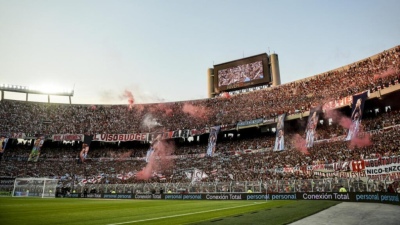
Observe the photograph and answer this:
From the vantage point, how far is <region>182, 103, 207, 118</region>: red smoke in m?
62.9

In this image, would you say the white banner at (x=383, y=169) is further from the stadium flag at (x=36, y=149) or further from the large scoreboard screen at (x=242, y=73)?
the stadium flag at (x=36, y=149)

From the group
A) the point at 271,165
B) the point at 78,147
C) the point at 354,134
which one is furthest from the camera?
the point at 78,147

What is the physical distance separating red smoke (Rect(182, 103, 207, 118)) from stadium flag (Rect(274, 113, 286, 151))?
1879 centimetres

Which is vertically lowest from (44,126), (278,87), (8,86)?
(44,126)

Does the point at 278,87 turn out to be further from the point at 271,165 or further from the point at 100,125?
the point at 100,125

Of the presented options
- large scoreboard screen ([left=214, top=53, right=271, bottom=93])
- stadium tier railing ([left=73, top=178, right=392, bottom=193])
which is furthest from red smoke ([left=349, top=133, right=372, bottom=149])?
large scoreboard screen ([left=214, top=53, right=271, bottom=93])

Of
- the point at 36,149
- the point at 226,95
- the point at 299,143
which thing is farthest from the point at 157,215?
the point at 36,149

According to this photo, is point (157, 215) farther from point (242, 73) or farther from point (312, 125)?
point (242, 73)

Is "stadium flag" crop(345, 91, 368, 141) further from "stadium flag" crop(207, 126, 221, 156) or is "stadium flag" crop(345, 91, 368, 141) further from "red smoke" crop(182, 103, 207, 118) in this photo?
"red smoke" crop(182, 103, 207, 118)

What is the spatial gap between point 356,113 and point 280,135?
12.1 metres

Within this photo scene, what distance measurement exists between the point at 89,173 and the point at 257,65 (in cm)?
3999

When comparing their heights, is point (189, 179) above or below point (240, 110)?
below

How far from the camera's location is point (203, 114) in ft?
205

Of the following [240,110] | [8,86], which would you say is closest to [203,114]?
[240,110]
